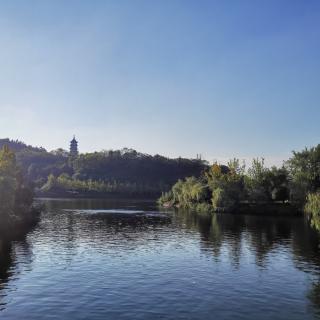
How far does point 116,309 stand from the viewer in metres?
37.7

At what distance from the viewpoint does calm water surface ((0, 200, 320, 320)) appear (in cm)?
3791

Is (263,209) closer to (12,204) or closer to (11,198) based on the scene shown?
(12,204)

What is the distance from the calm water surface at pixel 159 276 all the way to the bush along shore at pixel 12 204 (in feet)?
16.2

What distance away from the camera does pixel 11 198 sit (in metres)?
85.6

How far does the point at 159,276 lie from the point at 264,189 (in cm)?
11390

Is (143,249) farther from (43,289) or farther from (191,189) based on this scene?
(191,189)

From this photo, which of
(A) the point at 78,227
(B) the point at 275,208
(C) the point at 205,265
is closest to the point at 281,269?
(C) the point at 205,265

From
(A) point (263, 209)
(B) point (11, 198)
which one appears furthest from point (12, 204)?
(A) point (263, 209)

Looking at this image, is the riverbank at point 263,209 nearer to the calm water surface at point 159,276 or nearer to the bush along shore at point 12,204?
the calm water surface at point 159,276

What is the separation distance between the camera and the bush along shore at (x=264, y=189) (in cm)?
14538

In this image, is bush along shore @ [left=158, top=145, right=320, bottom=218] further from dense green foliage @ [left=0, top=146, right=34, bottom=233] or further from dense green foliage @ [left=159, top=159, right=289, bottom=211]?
dense green foliage @ [left=0, top=146, right=34, bottom=233]

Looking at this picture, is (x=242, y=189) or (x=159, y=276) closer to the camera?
(x=159, y=276)

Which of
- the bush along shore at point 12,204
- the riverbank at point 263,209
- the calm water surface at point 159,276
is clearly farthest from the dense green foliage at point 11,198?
the riverbank at point 263,209

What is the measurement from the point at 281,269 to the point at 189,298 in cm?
1824
